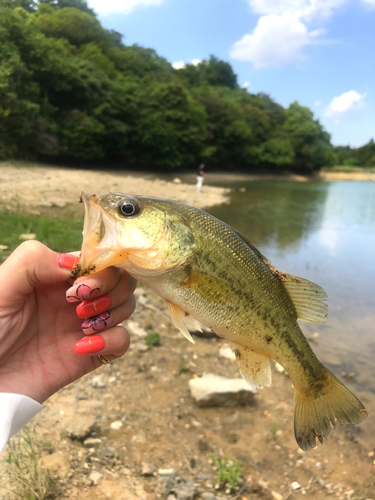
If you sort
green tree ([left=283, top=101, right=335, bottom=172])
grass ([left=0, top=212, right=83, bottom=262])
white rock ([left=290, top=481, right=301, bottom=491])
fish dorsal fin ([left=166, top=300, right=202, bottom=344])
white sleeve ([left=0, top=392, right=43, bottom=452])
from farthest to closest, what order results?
1. green tree ([left=283, top=101, right=335, bottom=172])
2. grass ([left=0, top=212, right=83, bottom=262])
3. white rock ([left=290, top=481, right=301, bottom=491])
4. white sleeve ([left=0, top=392, right=43, bottom=452])
5. fish dorsal fin ([left=166, top=300, right=202, bottom=344])

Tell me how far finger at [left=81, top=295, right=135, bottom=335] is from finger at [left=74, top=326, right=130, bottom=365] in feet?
0.11

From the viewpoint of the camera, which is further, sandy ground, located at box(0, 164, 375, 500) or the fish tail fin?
sandy ground, located at box(0, 164, 375, 500)

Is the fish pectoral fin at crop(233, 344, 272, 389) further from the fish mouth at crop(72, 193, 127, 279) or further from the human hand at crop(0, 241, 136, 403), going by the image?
the fish mouth at crop(72, 193, 127, 279)

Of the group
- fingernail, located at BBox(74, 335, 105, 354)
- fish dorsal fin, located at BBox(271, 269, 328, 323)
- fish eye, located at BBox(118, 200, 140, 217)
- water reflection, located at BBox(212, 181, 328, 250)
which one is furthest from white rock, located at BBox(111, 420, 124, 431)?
water reflection, located at BBox(212, 181, 328, 250)

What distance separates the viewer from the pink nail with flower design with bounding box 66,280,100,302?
181cm

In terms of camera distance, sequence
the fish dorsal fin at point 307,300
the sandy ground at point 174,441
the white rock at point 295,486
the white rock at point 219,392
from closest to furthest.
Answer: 1. the fish dorsal fin at point 307,300
2. the sandy ground at point 174,441
3. the white rock at point 295,486
4. the white rock at point 219,392

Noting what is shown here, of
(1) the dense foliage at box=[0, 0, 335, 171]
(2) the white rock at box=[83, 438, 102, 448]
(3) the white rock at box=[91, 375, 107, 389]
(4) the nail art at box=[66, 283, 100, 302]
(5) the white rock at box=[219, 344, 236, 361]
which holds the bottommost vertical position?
(2) the white rock at box=[83, 438, 102, 448]

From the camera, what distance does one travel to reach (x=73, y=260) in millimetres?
1998

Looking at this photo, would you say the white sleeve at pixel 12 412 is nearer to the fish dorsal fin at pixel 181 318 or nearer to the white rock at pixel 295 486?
the fish dorsal fin at pixel 181 318

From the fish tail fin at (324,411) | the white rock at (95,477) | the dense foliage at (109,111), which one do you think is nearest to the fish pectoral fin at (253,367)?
the fish tail fin at (324,411)

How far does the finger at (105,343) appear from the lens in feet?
6.58

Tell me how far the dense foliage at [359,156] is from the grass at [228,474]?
115 meters

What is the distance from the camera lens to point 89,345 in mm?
2012

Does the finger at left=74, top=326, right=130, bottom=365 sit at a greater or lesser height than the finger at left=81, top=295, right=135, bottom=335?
lesser
